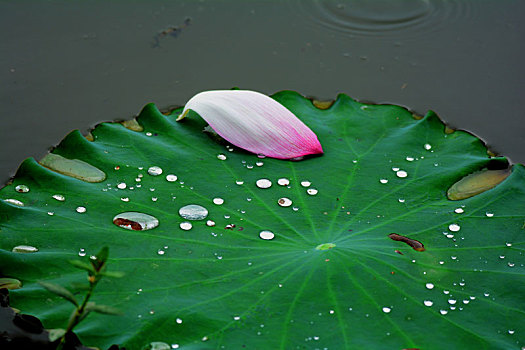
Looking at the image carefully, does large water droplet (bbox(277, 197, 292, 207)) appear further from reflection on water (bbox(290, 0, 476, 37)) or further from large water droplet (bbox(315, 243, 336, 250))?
reflection on water (bbox(290, 0, 476, 37))

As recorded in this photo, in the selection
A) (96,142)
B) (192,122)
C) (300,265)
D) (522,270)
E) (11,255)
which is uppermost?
(192,122)

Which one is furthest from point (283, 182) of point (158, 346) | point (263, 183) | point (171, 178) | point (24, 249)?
point (24, 249)

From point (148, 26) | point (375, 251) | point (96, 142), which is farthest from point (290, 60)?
point (375, 251)

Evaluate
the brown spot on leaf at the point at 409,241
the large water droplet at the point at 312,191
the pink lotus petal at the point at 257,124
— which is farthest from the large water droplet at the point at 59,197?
the brown spot on leaf at the point at 409,241

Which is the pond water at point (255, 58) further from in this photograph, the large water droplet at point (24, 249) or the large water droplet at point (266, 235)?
the large water droplet at point (266, 235)

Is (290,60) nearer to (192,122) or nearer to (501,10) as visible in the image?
(192,122)

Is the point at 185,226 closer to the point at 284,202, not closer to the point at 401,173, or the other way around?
the point at 284,202

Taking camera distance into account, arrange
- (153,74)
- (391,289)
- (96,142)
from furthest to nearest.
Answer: (153,74), (96,142), (391,289)
